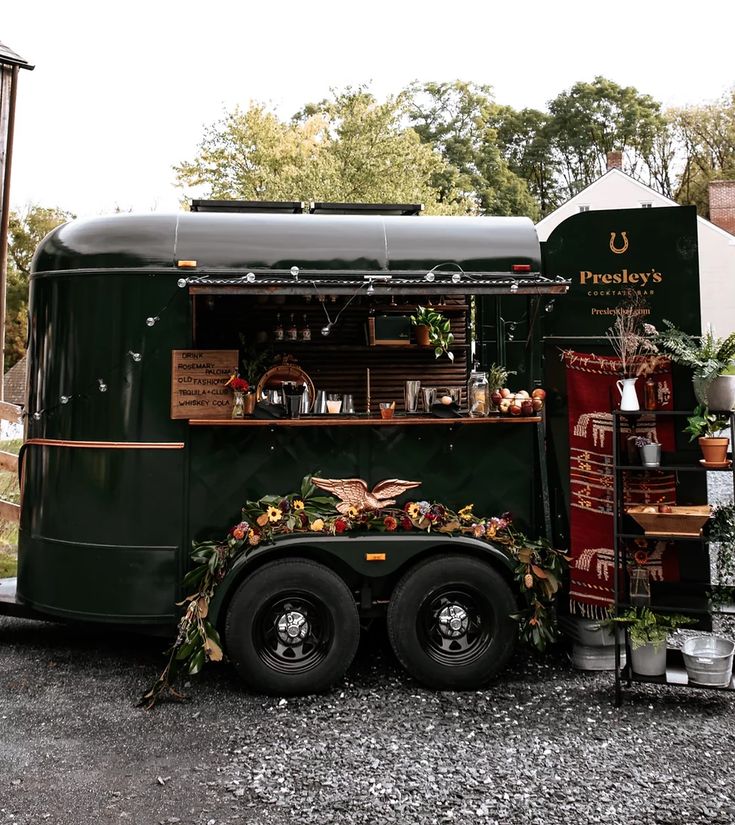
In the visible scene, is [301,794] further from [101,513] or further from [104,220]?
[104,220]

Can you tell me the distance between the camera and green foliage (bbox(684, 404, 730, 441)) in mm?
4949

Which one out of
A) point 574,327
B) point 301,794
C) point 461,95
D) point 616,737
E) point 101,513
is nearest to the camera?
point 301,794

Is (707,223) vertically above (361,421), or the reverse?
(707,223)

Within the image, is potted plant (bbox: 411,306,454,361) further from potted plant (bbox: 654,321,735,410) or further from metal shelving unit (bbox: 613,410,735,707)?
potted plant (bbox: 654,321,735,410)

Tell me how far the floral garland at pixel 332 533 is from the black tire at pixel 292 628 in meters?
0.18

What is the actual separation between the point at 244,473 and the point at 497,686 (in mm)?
2213

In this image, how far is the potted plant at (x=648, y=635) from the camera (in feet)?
16.1

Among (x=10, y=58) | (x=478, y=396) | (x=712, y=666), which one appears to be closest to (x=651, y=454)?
(x=478, y=396)

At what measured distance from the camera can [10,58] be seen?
367 inches

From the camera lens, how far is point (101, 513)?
5.10 m

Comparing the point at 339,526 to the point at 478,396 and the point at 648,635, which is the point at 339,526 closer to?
the point at 478,396

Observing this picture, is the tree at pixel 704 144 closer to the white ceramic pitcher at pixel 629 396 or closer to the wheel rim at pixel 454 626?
the white ceramic pitcher at pixel 629 396

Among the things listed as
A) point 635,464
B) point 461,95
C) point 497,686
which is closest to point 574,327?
point 635,464

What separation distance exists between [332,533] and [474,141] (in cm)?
4024
